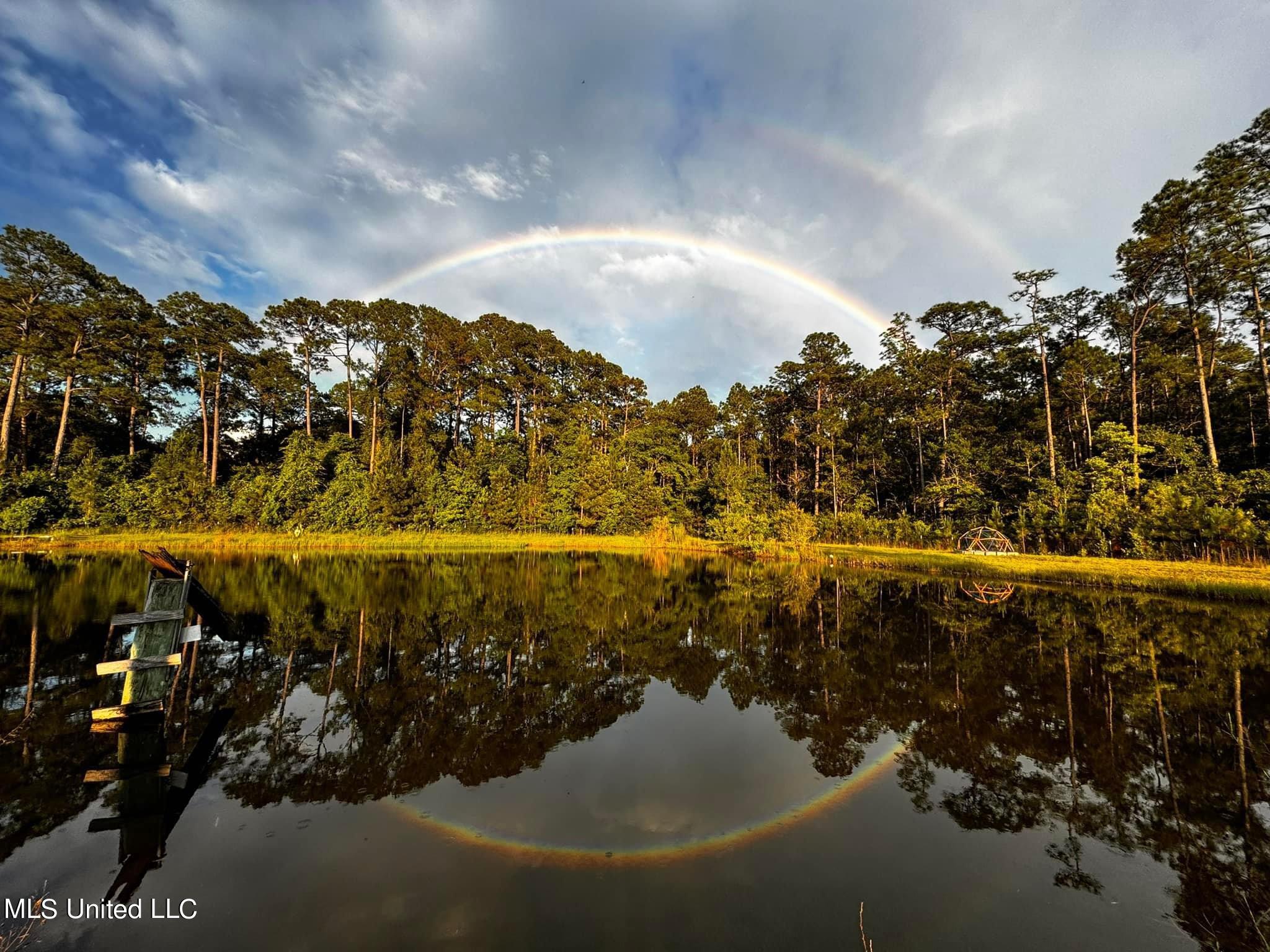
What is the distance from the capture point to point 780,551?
31062 mm

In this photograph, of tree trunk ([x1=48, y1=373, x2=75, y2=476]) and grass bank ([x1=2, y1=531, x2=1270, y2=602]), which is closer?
grass bank ([x1=2, y1=531, x2=1270, y2=602])

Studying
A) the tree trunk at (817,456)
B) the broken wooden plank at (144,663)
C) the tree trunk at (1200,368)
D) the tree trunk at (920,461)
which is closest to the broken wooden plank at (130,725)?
the broken wooden plank at (144,663)

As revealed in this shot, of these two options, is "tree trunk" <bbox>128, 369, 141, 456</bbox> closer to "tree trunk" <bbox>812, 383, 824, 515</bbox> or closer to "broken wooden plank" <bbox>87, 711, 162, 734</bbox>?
"broken wooden plank" <bbox>87, 711, 162, 734</bbox>

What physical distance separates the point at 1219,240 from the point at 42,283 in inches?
2893

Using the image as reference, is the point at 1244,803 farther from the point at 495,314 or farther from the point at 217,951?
the point at 495,314

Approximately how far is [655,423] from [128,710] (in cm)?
5115

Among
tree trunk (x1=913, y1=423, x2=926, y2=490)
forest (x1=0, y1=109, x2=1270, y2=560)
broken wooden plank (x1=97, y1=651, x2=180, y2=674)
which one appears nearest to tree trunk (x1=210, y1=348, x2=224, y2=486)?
forest (x1=0, y1=109, x2=1270, y2=560)

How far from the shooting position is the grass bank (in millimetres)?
17188

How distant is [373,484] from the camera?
3638 centimetres

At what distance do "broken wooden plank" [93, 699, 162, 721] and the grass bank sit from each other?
2594 centimetres

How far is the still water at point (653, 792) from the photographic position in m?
3.73

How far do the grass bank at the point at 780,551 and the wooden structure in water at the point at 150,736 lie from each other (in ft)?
84.2

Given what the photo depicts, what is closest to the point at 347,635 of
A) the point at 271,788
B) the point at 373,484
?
the point at 271,788

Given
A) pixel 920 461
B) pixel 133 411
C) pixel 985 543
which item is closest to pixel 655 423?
pixel 920 461
